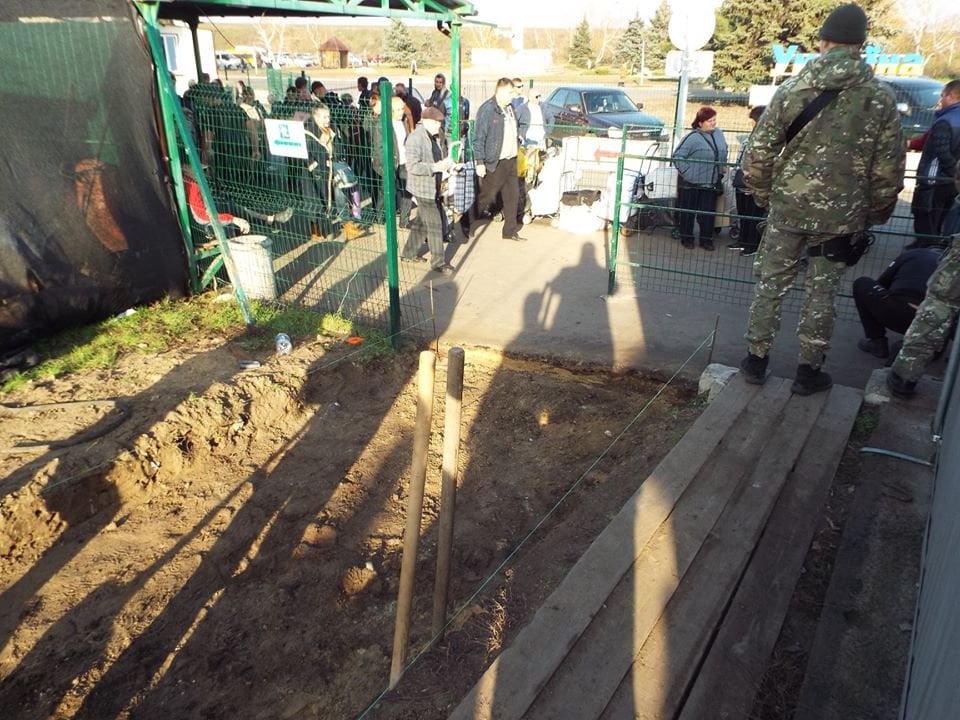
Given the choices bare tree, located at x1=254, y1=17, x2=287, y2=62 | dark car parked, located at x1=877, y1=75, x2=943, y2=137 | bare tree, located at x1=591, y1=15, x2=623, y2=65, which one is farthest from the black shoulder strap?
bare tree, located at x1=591, y1=15, x2=623, y2=65

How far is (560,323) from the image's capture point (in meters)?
6.20

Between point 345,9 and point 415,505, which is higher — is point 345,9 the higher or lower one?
the higher one

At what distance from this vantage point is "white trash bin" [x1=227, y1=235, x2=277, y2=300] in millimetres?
6461

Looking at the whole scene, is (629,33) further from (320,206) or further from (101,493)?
(101,493)

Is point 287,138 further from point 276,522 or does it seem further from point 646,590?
point 646,590

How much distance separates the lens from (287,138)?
5980mm

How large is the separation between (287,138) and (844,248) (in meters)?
4.45

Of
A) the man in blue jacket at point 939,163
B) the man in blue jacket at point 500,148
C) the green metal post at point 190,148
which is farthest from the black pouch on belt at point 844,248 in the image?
the man in blue jacket at point 500,148

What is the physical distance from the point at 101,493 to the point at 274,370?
1.57 meters

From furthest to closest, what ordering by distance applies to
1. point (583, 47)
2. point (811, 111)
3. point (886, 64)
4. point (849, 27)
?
1. point (583, 47)
2. point (886, 64)
3. point (811, 111)
4. point (849, 27)

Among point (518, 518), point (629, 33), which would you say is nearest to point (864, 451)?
point (518, 518)

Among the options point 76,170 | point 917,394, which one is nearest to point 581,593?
point 917,394

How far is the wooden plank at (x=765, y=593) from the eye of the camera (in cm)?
227

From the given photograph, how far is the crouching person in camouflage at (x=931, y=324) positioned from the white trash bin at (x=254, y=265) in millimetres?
5178
